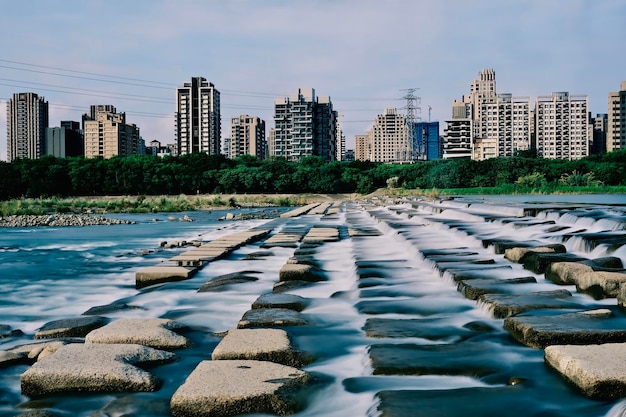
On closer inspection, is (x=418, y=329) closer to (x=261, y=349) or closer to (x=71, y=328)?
(x=261, y=349)

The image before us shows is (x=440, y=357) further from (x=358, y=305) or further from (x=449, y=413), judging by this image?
(x=358, y=305)

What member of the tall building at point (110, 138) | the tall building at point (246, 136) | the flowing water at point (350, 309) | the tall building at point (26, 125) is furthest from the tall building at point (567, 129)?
the flowing water at point (350, 309)

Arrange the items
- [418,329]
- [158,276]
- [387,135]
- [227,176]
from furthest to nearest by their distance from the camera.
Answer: [387,135] → [227,176] → [158,276] → [418,329]

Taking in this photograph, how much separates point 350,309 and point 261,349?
4.59 feet

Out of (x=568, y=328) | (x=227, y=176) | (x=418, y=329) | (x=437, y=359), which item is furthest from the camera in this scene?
(x=227, y=176)

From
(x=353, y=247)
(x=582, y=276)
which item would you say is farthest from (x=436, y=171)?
(x=582, y=276)

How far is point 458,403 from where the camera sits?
2334 mm

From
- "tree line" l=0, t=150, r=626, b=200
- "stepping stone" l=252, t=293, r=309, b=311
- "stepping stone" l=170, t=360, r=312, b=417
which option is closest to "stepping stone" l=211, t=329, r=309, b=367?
"stepping stone" l=170, t=360, r=312, b=417

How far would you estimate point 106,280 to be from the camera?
7211 millimetres

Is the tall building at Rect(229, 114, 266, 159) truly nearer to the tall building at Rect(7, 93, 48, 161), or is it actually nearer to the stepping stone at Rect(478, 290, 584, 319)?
the tall building at Rect(7, 93, 48, 161)

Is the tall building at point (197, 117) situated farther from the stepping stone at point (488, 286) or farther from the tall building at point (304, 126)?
the stepping stone at point (488, 286)

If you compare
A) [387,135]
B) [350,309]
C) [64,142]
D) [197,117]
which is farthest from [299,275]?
[387,135]

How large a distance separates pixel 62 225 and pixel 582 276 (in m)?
22.1

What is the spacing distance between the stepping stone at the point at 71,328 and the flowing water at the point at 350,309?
230mm
